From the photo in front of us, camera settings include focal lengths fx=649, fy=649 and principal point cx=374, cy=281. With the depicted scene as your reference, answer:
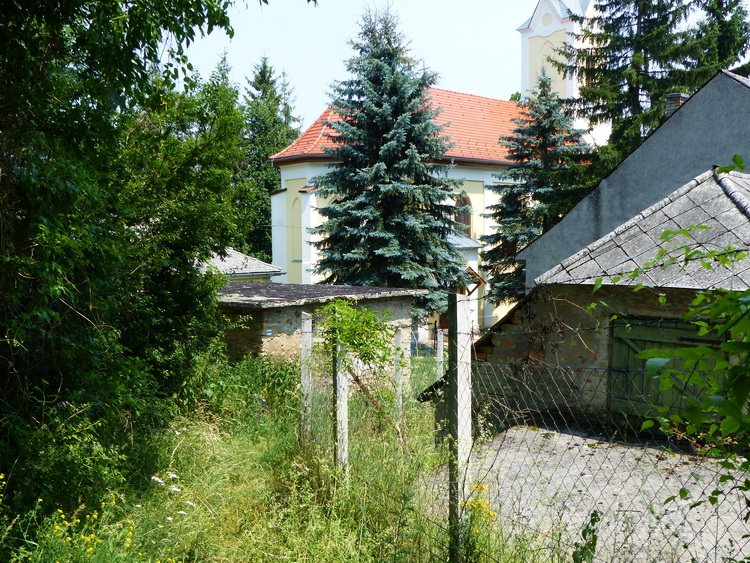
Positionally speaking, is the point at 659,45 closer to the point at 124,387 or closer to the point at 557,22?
the point at 124,387

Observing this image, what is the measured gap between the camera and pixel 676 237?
6.08 meters

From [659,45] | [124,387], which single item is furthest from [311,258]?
[124,387]

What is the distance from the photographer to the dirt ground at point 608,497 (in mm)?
3525

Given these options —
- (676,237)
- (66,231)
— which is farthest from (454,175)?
(66,231)

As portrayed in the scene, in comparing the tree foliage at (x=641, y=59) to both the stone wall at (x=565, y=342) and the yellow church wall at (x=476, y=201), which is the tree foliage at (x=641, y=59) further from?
the stone wall at (x=565, y=342)

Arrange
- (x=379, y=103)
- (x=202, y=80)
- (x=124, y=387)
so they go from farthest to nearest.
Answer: (x=379, y=103)
(x=202, y=80)
(x=124, y=387)

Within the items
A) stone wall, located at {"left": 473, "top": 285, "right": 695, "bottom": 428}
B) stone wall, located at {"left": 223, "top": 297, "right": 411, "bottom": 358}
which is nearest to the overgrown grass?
stone wall, located at {"left": 473, "top": 285, "right": 695, "bottom": 428}

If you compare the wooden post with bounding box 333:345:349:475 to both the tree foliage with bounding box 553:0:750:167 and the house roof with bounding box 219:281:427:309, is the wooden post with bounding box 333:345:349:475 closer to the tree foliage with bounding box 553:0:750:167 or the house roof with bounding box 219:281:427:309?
the house roof with bounding box 219:281:427:309

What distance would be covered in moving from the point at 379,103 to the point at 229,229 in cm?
1184

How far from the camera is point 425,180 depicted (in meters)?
19.2

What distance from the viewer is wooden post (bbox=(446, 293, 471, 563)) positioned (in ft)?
11.5

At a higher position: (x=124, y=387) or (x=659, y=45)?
(x=659, y=45)

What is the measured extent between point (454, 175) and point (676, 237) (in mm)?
24207

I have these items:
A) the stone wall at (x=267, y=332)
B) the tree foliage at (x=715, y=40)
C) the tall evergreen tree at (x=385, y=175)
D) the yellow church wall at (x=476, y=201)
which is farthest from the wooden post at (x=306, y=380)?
the yellow church wall at (x=476, y=201)
